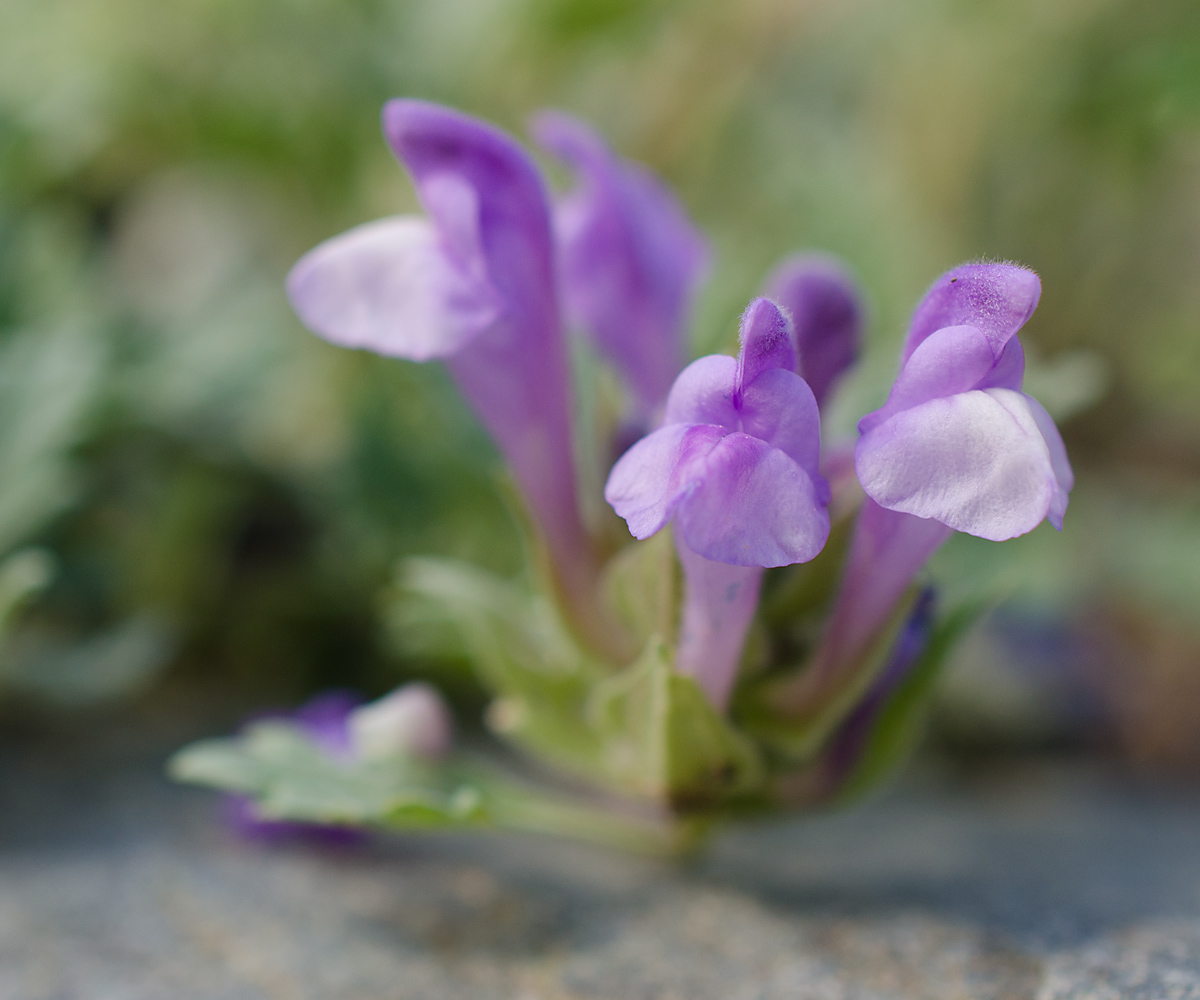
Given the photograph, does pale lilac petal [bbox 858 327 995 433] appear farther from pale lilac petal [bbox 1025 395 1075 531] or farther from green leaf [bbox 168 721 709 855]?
green leaf [bbox 168 721 709 855]

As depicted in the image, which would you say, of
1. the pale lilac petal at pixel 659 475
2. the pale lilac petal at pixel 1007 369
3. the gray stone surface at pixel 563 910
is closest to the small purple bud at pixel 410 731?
the gray stone surface at pixel 563 910

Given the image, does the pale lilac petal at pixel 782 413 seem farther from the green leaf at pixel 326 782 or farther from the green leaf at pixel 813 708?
the green leaf at pixel 326 782

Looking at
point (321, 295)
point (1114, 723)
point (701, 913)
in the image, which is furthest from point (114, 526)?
point (1114, 723)

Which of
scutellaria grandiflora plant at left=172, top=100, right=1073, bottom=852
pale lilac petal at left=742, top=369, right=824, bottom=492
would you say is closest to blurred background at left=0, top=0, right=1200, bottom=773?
scutellaria grandiflora plant at left=172, top=100, right=1073, bottom=852

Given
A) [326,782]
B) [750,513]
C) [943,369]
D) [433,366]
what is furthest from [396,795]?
[433,366]

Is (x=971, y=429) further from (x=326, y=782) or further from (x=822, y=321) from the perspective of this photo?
(x=326, y=782)

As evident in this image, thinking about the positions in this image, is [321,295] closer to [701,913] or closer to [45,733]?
[701,913]

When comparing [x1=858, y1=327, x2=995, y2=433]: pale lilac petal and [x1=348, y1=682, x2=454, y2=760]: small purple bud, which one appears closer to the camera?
[x1=858, y1=327, x2=995, y2=433]: pale lilac petal
